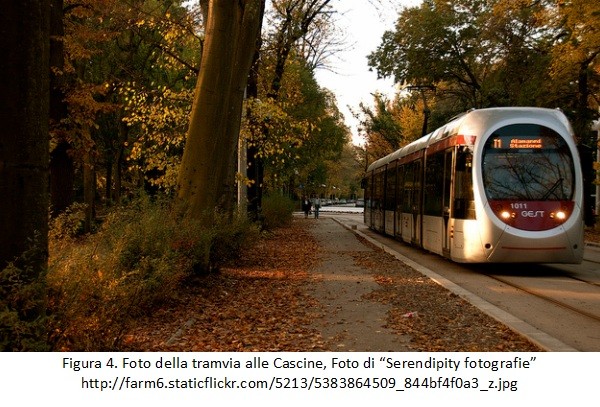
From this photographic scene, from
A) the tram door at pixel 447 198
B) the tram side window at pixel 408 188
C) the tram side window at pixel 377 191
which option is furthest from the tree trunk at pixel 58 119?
the tram side window at pixel 377 191

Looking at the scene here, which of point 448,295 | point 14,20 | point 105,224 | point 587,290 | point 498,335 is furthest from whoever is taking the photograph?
point 587,290

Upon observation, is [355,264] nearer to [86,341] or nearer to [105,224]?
[105,224]

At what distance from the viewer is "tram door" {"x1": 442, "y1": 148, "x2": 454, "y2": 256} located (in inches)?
603

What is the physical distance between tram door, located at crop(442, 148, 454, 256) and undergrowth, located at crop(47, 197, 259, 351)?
4.63m

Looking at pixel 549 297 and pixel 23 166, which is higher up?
pixel 23 166

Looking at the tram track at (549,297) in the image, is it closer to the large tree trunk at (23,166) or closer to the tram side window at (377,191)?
the large tree trunk at (23,166)

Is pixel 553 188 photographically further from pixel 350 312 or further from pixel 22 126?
pixel 22 126

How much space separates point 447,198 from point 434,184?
66.2 inches

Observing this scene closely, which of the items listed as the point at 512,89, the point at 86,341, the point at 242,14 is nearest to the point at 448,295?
the point at 86,341

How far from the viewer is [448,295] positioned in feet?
35.4

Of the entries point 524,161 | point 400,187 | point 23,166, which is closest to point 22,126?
point 23,166

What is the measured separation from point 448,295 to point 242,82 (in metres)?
7.76

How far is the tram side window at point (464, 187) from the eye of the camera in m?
14.1

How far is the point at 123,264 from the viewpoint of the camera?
28.8 feet
